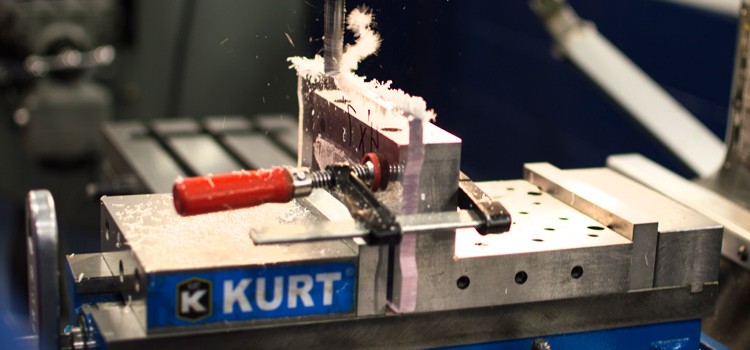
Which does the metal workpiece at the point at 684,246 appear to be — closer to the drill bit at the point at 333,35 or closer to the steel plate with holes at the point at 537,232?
the steel plate with holes at the point at 537,232

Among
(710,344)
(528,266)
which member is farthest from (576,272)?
(710,344)

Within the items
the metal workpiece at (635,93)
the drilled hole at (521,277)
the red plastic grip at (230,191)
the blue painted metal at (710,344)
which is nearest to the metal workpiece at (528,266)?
the drilled hole at (521,277)

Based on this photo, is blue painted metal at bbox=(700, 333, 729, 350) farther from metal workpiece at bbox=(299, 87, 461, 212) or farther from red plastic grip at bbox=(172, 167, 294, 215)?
red plastic grip at bbox=(172, 167, 294, 215)

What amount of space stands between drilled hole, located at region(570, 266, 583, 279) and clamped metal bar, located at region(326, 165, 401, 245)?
0.20 meters

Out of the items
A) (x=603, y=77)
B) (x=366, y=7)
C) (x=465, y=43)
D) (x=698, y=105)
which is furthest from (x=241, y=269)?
(x=465, y=43)

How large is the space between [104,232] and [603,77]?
1.09 metres

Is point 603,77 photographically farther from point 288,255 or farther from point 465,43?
point 465,43

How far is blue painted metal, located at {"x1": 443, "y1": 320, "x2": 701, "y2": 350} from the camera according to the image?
1001mm

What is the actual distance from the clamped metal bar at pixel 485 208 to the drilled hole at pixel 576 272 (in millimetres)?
100

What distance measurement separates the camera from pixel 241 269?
876mm

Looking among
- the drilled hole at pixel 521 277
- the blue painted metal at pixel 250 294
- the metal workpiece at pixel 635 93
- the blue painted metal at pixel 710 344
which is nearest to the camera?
the blue painted metal at pixel 250 294

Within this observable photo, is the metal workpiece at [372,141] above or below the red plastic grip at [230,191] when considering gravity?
above

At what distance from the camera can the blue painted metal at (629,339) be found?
3.28 feet

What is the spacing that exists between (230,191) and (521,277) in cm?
29
